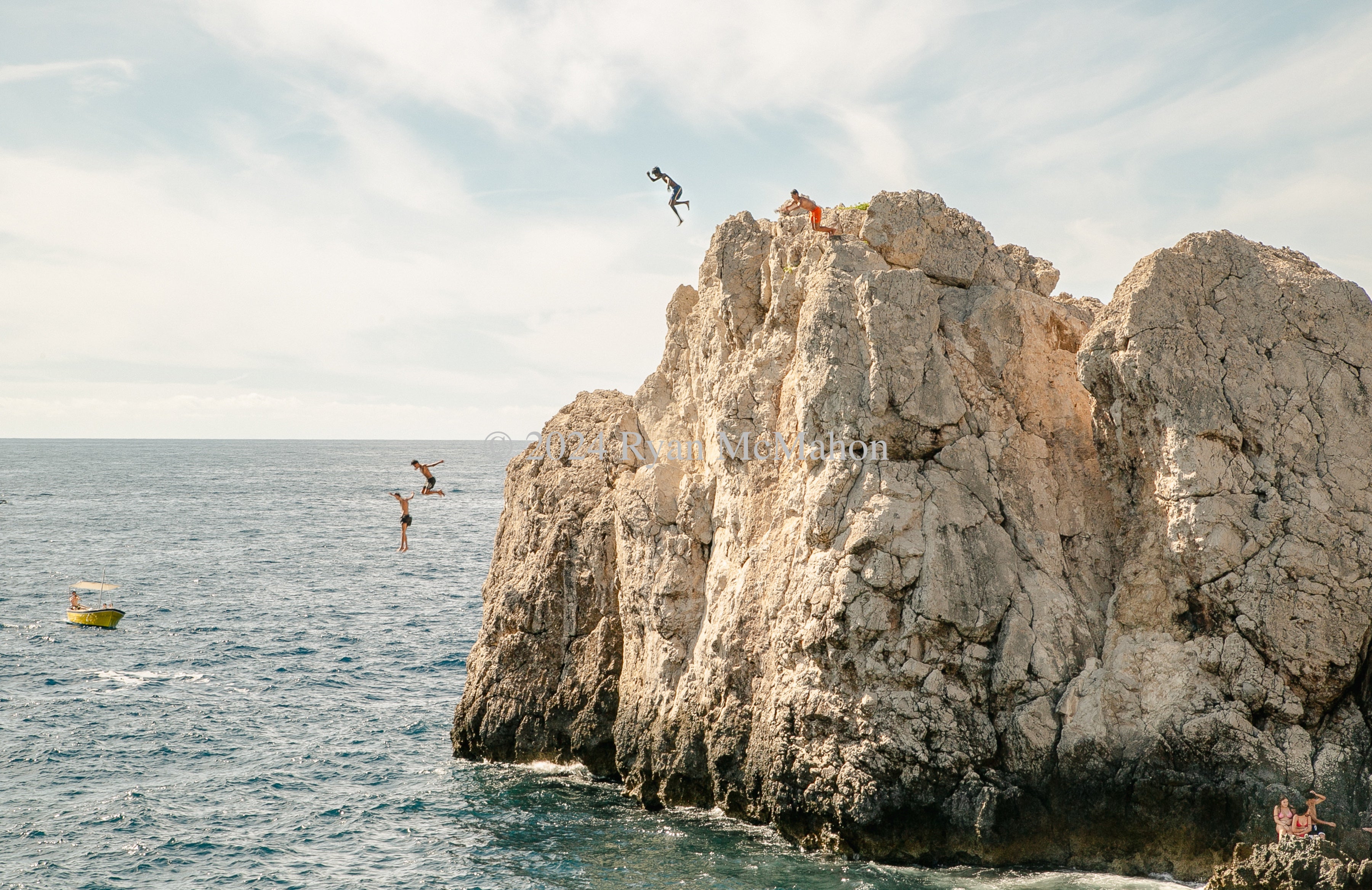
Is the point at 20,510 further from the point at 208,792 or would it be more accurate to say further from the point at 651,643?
the point at 651,643

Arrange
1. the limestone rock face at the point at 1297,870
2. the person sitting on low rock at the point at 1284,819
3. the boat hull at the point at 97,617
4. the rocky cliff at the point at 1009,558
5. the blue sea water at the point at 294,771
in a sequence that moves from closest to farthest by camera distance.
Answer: the limestone rock face at the point at 1297,870, the person sitting on low rock at the point at 1284,819, the rocky cliff at the point at 1009,558, the blue sea water at the point at 294,771, the boat hull at the point at 97,617

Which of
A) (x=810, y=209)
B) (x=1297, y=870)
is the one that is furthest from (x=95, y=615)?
(x=1297, y=870)

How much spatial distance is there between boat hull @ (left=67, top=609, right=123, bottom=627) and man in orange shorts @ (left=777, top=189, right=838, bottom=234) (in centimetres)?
4076

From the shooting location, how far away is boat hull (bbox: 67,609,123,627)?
49.5 meters

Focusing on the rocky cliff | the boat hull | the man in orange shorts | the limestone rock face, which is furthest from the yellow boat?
the limestone rock face

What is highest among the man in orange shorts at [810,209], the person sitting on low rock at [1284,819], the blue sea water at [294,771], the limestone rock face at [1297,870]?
the man in orange shorts at [810,209]

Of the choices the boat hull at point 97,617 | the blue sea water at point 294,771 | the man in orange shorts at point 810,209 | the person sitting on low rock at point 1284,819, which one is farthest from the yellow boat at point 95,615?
the person sitting on low rock at point 1284,819

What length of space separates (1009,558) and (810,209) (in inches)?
427

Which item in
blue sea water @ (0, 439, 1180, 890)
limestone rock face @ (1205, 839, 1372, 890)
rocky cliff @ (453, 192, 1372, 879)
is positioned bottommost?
blue sea water @ (0, 439, 1180, 890)

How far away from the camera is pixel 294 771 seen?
30422 millimetres

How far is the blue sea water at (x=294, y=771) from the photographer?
23.2 metres

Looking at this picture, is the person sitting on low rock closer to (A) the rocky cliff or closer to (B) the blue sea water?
(A) the rocky cliff

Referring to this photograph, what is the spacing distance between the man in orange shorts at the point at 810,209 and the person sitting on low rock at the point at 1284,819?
647 inches

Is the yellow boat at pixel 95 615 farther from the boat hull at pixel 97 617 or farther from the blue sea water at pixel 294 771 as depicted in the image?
the blue sea water at pixel 294 771
